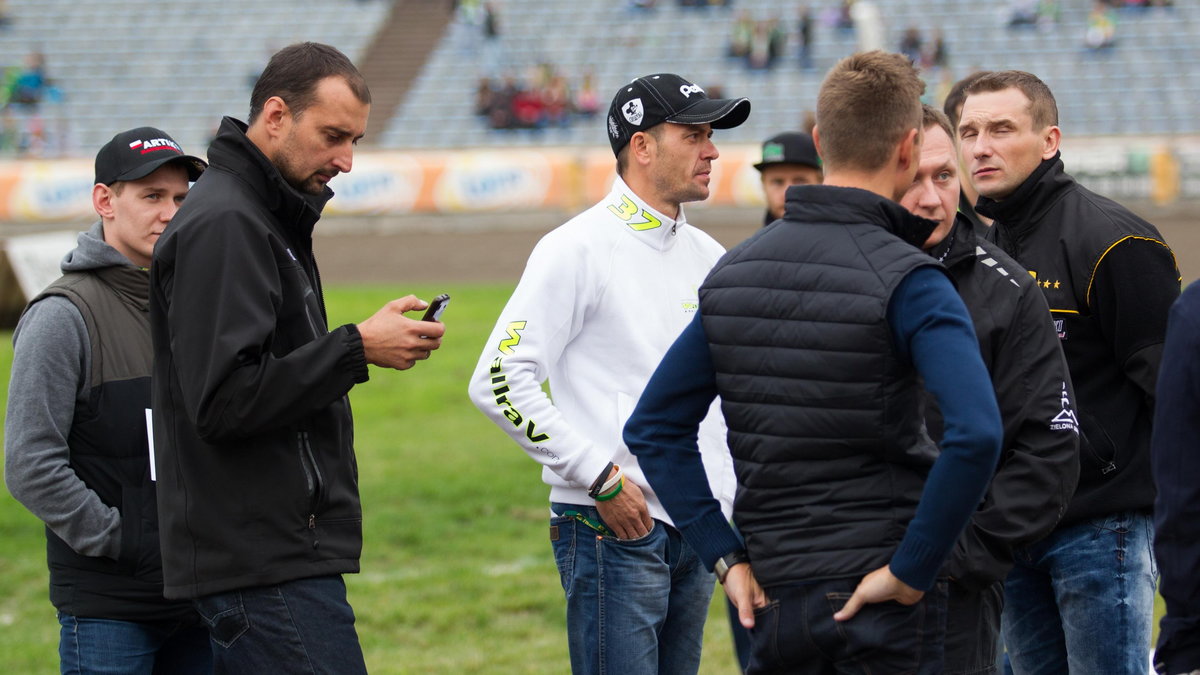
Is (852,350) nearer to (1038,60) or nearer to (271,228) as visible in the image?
(271,228)

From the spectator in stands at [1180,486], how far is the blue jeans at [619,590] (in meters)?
1.49

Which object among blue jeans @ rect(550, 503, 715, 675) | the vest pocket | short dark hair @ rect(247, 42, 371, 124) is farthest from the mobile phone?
the vest pocket

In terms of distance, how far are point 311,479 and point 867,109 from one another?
1.54 m

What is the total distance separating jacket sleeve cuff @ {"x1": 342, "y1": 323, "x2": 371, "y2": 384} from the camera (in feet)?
10.1

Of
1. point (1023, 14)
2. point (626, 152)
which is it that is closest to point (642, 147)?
point (626, 152)

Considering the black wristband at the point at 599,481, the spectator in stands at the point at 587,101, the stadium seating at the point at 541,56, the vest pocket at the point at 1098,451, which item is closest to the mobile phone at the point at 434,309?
the black wristband at the point at 599,481

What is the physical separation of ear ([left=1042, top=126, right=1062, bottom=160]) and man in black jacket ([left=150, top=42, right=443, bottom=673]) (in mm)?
1884

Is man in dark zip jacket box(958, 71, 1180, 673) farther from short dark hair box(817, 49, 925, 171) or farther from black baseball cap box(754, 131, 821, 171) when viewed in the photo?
black baseball cap box(754, 131, 821, 171)

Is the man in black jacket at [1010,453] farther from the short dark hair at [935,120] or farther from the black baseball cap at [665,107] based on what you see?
the black baseball cap at [665,107]

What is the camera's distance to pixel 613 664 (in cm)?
366

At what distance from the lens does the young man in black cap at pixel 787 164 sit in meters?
6.18

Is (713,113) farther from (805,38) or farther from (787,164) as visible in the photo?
(805,38)

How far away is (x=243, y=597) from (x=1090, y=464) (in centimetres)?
224

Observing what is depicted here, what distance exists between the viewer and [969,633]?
2.92 meters
